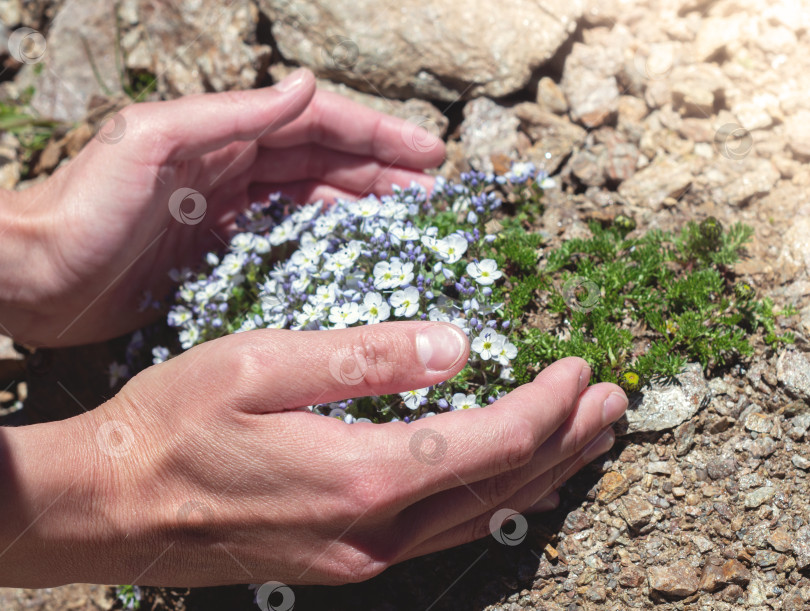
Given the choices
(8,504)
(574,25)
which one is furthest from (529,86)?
(8,504)

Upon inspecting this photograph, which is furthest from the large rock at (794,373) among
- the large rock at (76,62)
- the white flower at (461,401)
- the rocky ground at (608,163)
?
the large rock at (76,62)

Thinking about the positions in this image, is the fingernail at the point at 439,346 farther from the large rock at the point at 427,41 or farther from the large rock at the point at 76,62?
the large rock at the point at 76,62

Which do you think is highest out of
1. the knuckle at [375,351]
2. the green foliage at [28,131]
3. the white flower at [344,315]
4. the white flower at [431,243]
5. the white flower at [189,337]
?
the knuckle at [375,351]

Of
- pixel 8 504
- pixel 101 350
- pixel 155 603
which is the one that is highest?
pixel 8 504

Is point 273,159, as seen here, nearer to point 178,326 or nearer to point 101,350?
point 178,326

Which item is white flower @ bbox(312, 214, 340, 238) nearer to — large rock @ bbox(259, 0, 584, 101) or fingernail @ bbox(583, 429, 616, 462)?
large rock @ bbox(259, 0, 584, 101)

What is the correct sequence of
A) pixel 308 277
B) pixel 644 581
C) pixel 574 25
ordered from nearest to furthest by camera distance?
pixel 644 581 < pixel 308 277 < pixel 574 25

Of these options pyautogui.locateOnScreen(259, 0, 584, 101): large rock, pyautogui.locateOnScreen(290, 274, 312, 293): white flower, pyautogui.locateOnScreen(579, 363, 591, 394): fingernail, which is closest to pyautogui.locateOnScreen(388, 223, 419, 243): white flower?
pyautogui.locateOnScreen(290, 274, 312, 293): white flower
